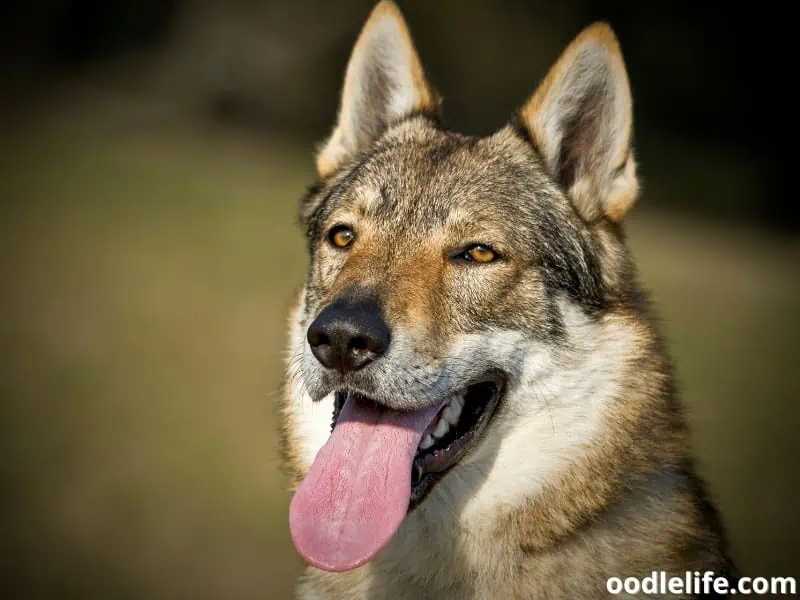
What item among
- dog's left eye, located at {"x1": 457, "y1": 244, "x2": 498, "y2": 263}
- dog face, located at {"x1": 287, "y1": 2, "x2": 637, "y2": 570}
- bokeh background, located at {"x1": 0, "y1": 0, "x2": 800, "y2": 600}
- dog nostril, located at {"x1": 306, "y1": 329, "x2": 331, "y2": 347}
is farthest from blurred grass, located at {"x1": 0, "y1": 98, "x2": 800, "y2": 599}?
dog's left eye, located at {"x1": 457, "y1": 244, "x2": 498, "y2": 263}

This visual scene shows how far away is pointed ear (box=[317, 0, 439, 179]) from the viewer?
13.2 feet

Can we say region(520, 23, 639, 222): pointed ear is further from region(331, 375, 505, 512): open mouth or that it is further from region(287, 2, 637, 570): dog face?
region(331, 375, 505, 512): open mouth

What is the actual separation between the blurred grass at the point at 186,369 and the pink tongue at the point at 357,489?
86 cm

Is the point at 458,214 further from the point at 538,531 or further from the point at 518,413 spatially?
the point at 538,531

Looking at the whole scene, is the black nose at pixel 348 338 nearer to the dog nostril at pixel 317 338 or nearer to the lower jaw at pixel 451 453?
the dog nostril at pixel 317 338

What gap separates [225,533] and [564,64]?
18.0 ft

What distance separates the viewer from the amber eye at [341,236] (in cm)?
362

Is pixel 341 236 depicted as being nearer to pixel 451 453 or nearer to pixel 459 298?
pixel 459 298

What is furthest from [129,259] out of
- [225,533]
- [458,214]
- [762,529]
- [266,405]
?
[458,214]

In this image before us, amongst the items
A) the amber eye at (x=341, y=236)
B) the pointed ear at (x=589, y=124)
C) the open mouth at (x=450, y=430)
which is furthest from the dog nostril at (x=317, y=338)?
the pointed ear at (x=589, y=124)

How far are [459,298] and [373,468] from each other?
2.43ft

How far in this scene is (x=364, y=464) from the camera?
3.04 m

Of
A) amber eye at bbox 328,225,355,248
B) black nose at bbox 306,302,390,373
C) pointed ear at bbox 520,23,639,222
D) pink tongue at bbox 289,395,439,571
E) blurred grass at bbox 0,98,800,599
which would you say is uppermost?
pointed ear at bbox 520,23,639,222

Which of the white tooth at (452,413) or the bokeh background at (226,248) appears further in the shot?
the bokeh background at (226,248)
